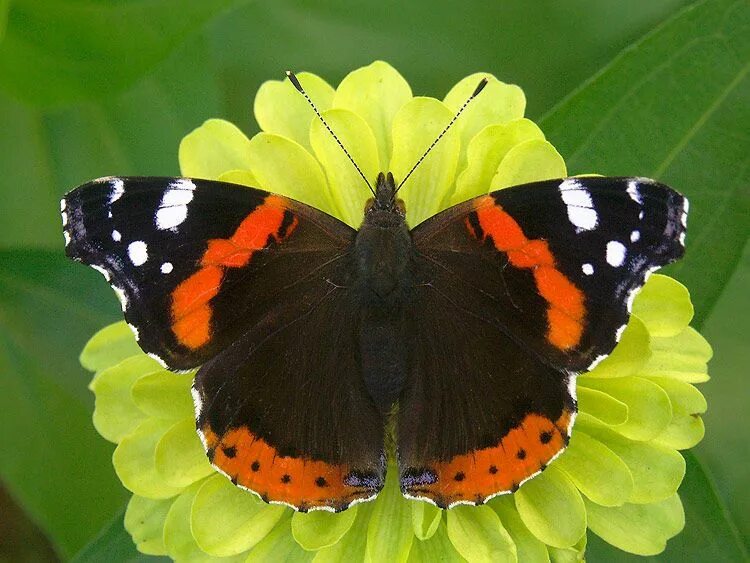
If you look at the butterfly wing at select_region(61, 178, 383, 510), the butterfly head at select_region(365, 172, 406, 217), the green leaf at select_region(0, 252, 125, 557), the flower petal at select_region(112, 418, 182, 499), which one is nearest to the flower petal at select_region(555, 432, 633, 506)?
the butterfly wing at select_region(61, 178, 383, 510)

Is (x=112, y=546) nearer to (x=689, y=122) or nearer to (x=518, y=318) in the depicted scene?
(x=518, y=318)

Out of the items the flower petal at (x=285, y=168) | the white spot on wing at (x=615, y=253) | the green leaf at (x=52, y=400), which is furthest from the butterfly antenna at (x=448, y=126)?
the green leaf at (x=52, y=400)

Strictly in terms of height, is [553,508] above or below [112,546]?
above

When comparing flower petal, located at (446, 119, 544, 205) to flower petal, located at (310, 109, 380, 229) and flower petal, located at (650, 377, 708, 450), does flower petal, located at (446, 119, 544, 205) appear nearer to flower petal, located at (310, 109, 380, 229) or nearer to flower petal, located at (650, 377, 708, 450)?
flower petal, located at (310, 109, 380, 229)

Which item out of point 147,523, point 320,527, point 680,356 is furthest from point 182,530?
point 680,356

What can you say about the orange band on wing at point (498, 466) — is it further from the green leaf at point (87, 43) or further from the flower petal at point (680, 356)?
the green leaf at point (87, 43)
